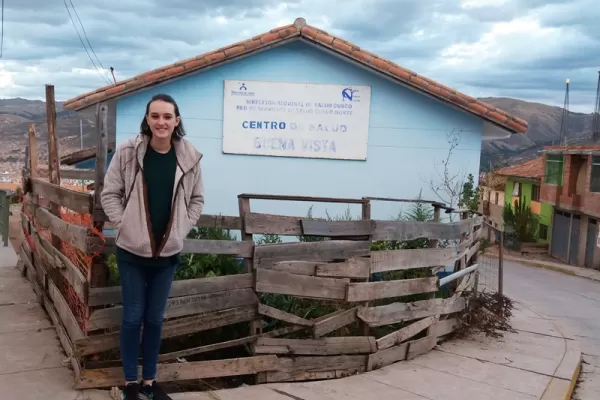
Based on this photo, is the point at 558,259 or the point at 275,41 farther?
the point at 558,259

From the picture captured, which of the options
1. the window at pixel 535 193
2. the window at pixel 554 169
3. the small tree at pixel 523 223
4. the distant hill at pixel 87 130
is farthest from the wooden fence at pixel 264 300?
the window at pixel 535 193

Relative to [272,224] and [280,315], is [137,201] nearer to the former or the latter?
[272,224]

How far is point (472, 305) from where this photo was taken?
746cm

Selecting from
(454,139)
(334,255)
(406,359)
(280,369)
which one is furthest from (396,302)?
(454,139)

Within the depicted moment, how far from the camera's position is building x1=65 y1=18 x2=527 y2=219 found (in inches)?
383

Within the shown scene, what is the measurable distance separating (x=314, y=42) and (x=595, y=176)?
81.9 ft

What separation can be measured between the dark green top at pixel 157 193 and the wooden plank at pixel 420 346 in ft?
10.3

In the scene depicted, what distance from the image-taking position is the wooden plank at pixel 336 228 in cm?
518

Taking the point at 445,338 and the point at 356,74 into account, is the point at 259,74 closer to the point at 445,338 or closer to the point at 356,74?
the point at 356,74

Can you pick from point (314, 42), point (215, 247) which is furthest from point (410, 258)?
point (314, 42)

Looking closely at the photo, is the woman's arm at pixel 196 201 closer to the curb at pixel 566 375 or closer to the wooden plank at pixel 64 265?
the wooden plank at pixel 64 265

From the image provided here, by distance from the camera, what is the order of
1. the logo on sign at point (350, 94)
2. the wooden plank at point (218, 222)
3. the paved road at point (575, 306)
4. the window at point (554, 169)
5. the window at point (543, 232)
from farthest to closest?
1. the window at point (543, 232)
2. the window at point (554, 169)
3. the logo on sign at point (350, 94)
4. the paved road at point (575, 306)
5. the wooden plank at point (218, 222)

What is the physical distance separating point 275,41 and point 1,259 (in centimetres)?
568

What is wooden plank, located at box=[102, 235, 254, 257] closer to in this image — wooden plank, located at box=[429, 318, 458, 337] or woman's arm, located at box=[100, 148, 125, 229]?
woman's arm, located at box=[100, 148, 125, 229]
